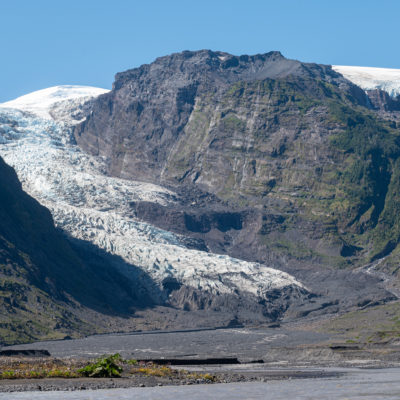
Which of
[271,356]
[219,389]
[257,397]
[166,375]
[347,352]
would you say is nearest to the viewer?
[257,397]

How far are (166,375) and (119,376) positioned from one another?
5.88 m

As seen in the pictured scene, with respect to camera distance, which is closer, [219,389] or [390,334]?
[219,389]

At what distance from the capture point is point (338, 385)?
6172 centimetres

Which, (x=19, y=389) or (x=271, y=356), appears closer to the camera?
(x=19, y=389)

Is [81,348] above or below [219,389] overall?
below

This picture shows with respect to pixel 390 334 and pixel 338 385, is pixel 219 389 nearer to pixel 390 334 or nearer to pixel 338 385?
pixel 338 385

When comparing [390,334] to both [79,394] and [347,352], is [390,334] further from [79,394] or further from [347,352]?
[79,394]

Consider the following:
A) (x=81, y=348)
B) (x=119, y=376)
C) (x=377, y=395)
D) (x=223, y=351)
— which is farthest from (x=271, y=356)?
(x=377, y=395)

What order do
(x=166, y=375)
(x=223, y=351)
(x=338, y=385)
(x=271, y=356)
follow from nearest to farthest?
1. (x=338, y=385)
2. (x=166, y=375)
3. (x=271, y=356)
4. (x=223, y=351)

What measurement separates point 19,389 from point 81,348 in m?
135

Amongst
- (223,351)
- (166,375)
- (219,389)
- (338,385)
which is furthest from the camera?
(223,351)

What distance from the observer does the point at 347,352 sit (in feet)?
427

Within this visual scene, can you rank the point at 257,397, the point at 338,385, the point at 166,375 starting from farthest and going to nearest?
the point at 166,375, the point at 338,385, the point at 257,397

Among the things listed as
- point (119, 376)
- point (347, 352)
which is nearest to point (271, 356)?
point (347, 352)
